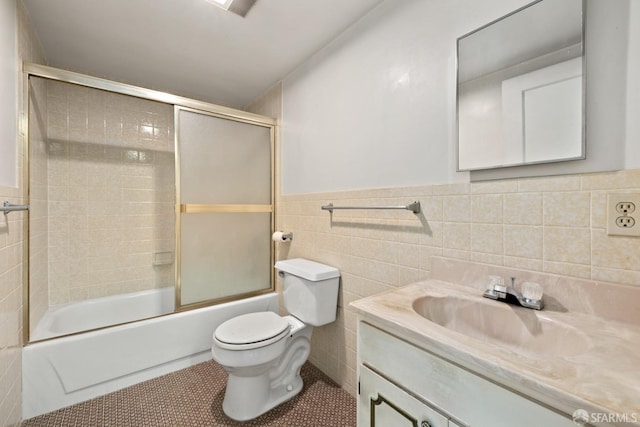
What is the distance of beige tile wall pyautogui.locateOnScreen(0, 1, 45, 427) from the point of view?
1.19 m

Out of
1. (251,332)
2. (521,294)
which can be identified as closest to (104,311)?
(251,332)

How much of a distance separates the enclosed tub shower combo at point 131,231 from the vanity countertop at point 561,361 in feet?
5.03

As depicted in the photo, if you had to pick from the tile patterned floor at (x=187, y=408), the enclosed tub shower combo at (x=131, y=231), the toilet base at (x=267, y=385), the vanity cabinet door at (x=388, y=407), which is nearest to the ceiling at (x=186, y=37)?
the enclosed tub shower combo at (x=131, y=231)

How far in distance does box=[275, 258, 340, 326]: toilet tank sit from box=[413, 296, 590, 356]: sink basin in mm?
751

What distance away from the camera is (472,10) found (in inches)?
43.4

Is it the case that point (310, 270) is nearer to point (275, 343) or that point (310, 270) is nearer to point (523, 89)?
point (275, 343)

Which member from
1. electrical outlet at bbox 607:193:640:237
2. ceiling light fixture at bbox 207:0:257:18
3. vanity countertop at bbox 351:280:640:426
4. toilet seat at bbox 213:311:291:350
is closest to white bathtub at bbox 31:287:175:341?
toilet seat at bbox 213:311:291:350

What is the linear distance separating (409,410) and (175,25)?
2.26m

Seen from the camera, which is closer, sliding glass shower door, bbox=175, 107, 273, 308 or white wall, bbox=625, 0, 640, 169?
white wall, bbox=625, 0, 640, 169

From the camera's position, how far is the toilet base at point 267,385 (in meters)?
1.43

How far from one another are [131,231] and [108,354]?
3.77 feet

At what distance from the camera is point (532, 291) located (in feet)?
2.94

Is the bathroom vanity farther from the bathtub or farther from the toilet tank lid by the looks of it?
the bathtub

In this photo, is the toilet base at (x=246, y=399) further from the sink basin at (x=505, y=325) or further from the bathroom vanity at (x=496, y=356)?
the sink basin at (x=505, y=325)
